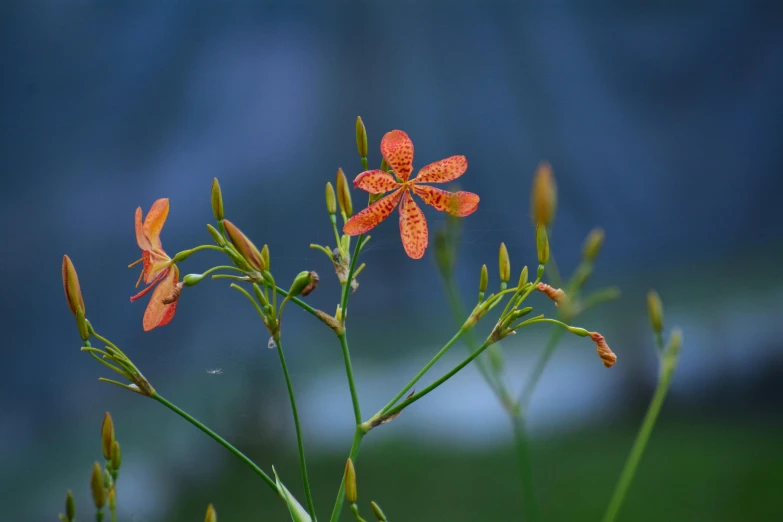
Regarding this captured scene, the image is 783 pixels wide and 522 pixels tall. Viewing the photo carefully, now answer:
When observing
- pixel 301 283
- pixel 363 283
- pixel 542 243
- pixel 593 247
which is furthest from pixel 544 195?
pixel 363 283

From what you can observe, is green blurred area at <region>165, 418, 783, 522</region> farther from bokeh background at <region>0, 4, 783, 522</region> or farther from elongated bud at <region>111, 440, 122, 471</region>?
elongated bud at <region>111, 440, 122, 471</region>

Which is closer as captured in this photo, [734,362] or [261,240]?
[261,240]

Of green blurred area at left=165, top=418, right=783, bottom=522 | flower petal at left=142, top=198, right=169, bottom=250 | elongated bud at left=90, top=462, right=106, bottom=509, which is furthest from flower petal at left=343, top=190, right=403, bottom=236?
green blurred area at left=165, top=418, right=783, bottom=522

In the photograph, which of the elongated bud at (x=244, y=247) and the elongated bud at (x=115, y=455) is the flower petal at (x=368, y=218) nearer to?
the elongated bud at (x=244, y=247)

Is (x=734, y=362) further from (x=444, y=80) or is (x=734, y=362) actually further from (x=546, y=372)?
(x=444, y=80)

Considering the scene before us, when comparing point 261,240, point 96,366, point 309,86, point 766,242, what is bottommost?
point 766,242

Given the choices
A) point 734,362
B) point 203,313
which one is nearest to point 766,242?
point 734,362
